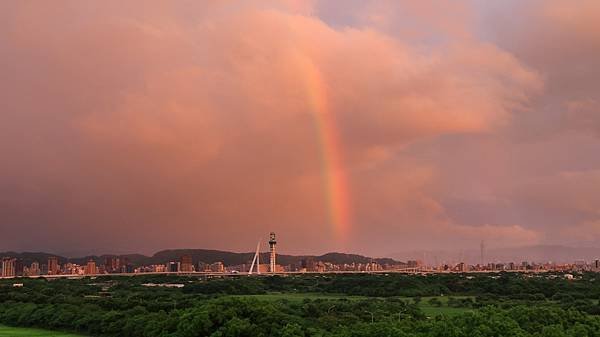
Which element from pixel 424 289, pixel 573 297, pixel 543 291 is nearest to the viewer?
pixel 573 297

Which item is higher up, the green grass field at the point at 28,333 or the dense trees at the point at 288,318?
the dense trees at the point at 288,318

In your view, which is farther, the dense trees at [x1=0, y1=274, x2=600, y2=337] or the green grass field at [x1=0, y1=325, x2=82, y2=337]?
the green grass field at [x1=0, y1=325, x2=82, y2=337]

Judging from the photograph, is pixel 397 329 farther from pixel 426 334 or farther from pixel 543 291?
pixel 543 291

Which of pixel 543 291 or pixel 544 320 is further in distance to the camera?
pixel 543 291

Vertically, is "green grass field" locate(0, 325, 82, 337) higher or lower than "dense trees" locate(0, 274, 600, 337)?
lower

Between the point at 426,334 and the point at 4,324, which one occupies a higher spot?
the point at 426,334

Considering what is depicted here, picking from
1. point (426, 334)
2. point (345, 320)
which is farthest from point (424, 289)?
point (426, 334)

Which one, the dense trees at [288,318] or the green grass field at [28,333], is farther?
the green grass field at [28,333]

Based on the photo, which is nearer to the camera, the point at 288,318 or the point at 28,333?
the point at 288,318

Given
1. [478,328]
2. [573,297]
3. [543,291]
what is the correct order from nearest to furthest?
1. [478,328]
2. [573,297]
3. [543,291]

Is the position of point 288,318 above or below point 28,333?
above
